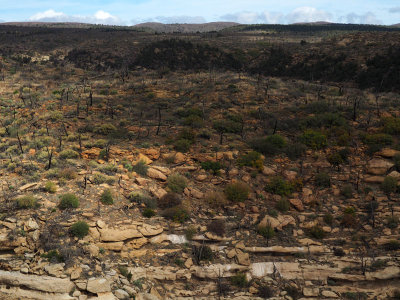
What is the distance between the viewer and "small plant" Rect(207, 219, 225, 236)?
11.4 m

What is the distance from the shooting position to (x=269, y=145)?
16.4 m

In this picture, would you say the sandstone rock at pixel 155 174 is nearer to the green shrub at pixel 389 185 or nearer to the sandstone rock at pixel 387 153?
the green shrub at pixel 389 185

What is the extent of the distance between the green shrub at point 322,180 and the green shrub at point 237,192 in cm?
372

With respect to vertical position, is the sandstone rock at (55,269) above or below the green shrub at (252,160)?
below

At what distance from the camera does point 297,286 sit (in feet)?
33.0

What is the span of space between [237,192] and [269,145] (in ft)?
14.9

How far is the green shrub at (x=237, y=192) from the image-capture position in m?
13.1

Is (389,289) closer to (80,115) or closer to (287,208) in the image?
(287,208)

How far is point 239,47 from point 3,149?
50881mm

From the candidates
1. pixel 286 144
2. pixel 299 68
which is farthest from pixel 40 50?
pixel 286 144

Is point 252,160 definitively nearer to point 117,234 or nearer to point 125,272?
point 117,234

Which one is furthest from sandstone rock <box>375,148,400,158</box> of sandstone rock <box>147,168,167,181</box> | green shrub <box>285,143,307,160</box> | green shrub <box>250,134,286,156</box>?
sandstone rock <box>147,168,167,181</box>

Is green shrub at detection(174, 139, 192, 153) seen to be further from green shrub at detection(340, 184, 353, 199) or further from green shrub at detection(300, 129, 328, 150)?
green shrub at detection(340, 184, 353, 199)

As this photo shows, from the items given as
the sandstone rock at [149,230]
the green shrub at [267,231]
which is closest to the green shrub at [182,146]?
the sandstone rock at [149,230]
